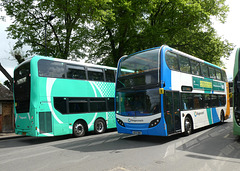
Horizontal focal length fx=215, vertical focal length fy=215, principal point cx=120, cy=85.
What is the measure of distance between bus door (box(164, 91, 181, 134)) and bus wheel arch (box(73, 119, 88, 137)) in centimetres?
511

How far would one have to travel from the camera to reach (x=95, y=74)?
1278 centimetres

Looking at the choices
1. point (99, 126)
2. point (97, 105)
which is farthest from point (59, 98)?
point (99, 126)

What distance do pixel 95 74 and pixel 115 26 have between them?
31.9ft

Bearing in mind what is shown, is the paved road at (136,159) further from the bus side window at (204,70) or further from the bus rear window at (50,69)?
the bus side window at (204,70)

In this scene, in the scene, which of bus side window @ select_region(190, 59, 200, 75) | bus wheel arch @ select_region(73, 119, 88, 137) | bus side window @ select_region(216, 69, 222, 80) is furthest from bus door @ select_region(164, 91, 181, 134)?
bus side window @ select_region(216, 69, 222, 80)

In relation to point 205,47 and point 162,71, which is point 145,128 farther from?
point 205,47

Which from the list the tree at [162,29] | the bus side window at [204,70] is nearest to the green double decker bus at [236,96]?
the bus side window at [204,70]

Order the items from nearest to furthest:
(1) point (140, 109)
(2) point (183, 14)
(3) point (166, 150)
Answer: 1. (3) point (166, 150)
2. (1) point (140, 109)
3. (2) point (183, 14)

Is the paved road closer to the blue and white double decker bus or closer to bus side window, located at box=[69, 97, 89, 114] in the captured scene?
the blue and white double decker bus

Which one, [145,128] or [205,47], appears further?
[205,47]

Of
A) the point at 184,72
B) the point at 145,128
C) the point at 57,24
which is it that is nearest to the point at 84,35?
the point at 57,24

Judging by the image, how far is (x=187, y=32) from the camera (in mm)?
21500

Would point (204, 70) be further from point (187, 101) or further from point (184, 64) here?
point (187, 101)

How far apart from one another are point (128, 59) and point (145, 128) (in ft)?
10.9
